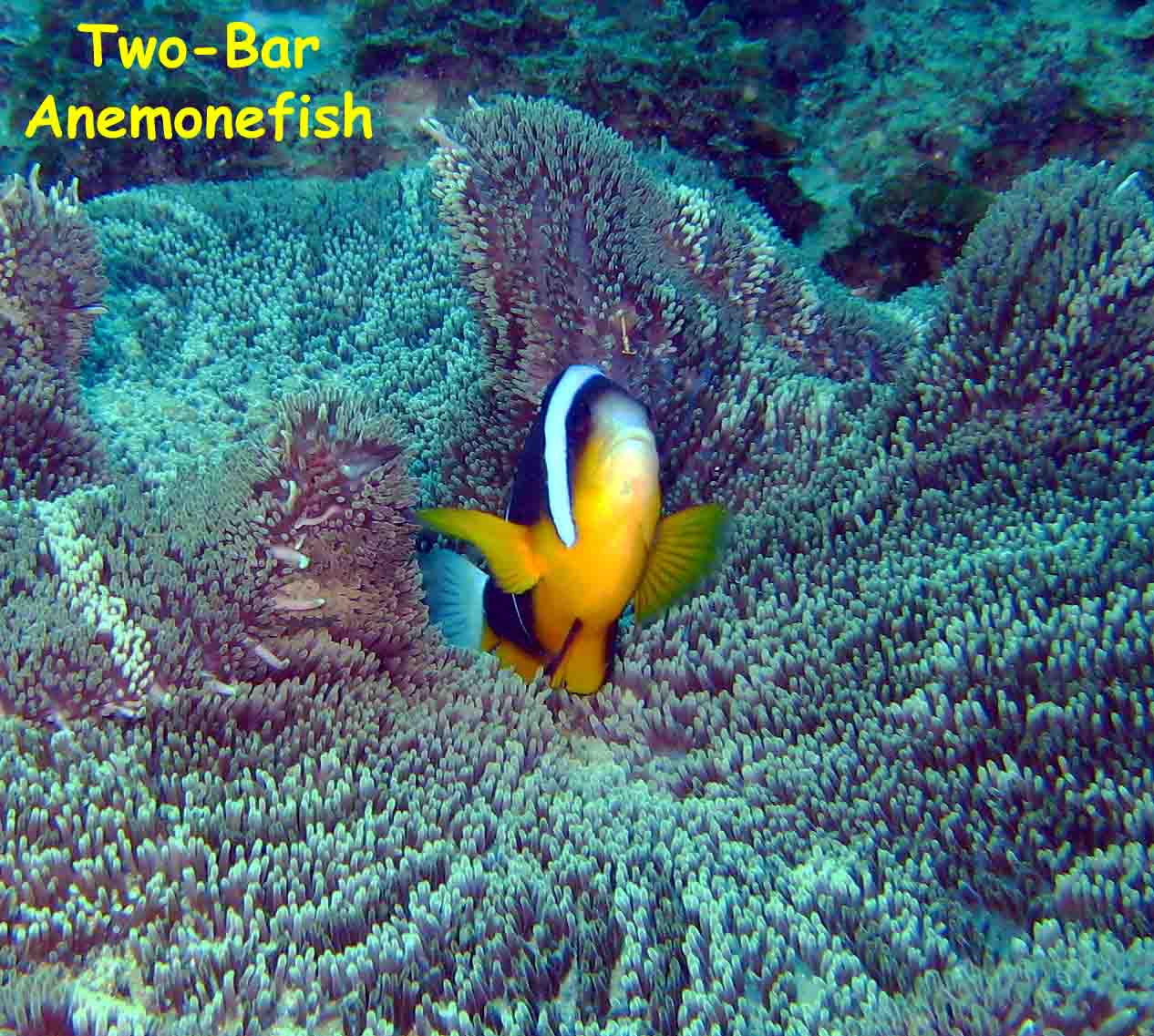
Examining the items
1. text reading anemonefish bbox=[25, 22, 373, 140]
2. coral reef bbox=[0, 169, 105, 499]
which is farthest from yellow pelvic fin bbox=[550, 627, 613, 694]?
text reading anemonefish bbox=[25, 22, 373, 140]

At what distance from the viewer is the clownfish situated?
1502mm

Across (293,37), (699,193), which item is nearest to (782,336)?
(699,193)

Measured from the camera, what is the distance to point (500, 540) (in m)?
1.67

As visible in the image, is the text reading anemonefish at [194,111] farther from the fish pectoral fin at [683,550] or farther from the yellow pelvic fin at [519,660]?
the fish pectoral fin at [683,550]

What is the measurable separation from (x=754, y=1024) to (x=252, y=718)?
95 cm

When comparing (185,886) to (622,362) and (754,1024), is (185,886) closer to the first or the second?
(754,1024)

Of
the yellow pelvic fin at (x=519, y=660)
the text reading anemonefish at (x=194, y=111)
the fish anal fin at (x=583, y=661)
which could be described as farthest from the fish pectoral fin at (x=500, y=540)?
the text reading anemonefish at (x=194, y=111)

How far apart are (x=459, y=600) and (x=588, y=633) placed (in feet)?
Answer: 1.60

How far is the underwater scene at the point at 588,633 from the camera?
3.87 feet

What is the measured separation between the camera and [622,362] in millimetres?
2369

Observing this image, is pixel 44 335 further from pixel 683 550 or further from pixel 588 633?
pixel 683 550

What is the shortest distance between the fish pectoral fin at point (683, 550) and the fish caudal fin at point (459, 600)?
52cm

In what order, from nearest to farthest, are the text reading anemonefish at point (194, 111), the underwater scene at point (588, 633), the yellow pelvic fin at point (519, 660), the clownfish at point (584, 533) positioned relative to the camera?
the underwater scene at point (588, 633) < the clownfish at point (584, 533) < the yellow pelvic fin at point (519, 660) < the text reading anemonefish at point (194, 111)

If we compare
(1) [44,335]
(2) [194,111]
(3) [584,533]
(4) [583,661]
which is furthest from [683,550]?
(2) [194,111]
